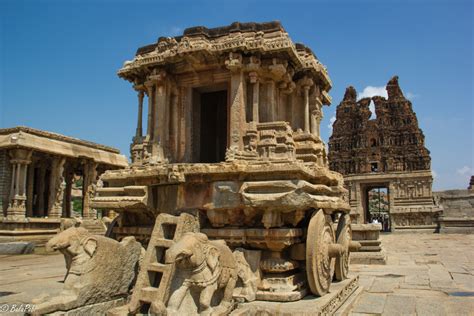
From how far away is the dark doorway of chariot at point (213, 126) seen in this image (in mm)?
9555

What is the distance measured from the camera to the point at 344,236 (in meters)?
7.31

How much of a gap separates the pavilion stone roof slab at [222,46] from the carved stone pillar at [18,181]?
1407 centimetres

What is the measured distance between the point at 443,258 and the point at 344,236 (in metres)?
7.64

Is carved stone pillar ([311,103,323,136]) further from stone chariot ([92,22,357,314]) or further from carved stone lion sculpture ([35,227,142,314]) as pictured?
carved stone lion sculpture ([35,227,142,314])

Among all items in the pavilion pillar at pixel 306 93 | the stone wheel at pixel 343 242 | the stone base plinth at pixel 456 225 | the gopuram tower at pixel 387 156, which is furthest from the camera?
the gopuram tower at pixel 387 156

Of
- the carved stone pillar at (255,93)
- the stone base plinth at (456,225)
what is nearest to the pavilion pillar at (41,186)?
the carved stone pillar at (255,93)

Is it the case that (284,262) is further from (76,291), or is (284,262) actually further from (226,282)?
(76,291)

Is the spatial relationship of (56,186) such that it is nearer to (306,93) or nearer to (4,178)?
(4,178)

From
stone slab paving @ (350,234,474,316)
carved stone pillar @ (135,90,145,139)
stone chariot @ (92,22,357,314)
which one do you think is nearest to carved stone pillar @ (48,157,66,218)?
carved stone pillar @ (135,90,145,139)

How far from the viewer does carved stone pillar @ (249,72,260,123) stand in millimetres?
7414

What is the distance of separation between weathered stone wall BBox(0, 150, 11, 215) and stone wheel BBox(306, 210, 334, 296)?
1900 centimetres

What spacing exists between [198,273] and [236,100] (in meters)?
3.84

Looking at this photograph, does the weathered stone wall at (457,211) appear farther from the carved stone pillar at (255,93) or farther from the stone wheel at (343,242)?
the carved stone pillar at (255,93)

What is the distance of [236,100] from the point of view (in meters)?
7.40
